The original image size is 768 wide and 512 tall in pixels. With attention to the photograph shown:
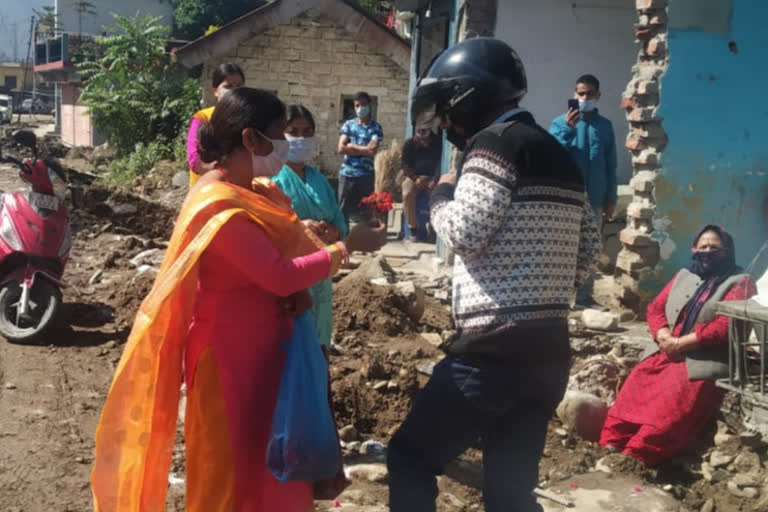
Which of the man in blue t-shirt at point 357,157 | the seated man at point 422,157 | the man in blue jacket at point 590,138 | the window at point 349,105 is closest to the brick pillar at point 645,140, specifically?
the man in blue jacket at point 590,138

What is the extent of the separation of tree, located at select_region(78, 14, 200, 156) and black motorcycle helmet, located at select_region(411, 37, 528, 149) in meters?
17.3

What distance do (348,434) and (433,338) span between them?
7.24 ft

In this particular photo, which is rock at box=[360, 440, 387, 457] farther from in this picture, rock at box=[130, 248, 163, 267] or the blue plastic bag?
rock at box=[130, 248, 163, 267]

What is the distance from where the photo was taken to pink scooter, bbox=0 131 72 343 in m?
6.45

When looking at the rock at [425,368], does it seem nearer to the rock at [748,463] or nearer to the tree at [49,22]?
the rock at [748,463]

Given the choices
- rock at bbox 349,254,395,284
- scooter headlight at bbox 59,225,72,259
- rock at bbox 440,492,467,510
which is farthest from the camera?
rock at bbox 349,254,395,284

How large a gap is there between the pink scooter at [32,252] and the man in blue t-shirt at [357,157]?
405cm

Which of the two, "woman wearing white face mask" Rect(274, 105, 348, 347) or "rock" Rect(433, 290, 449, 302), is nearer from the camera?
"woman wearing white face mask" Rect(274, 105, 348, 347)

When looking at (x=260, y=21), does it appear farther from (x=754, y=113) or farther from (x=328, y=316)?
(x=328, y=316)

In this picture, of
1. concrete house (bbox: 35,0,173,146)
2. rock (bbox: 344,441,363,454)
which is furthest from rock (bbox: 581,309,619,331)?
concrete house (bbox: 35,0,173,146)

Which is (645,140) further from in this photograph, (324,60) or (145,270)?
(324,60)

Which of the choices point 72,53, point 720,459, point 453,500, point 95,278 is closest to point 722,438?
point 720,459

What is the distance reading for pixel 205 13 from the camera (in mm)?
42344

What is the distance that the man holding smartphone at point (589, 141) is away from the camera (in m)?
7.33
